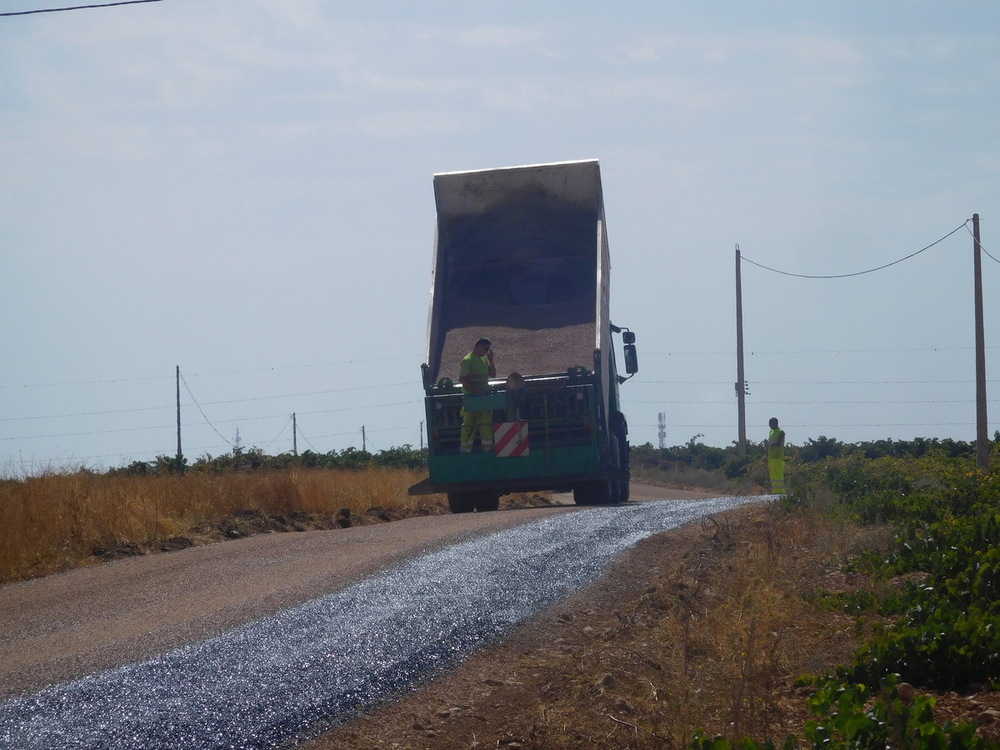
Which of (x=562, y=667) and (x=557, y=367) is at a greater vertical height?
(x=557, y=367)

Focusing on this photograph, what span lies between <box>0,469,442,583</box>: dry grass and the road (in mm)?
758

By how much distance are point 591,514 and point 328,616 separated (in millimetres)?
5448

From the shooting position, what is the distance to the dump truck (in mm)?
14031

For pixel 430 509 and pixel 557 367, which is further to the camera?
pixel 430 509

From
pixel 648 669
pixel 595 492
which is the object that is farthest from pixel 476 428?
pixel 648 669

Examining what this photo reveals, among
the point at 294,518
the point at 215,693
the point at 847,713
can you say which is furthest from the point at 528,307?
the point at 847,713

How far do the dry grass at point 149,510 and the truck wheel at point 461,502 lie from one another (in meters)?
0.59

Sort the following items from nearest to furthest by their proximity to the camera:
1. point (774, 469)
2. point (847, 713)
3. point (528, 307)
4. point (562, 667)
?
point (847, 713)
point (562, 667)
point (528, 307)
point (774, 469)

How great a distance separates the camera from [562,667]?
5531mm

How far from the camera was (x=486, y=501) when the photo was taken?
15.4 meters

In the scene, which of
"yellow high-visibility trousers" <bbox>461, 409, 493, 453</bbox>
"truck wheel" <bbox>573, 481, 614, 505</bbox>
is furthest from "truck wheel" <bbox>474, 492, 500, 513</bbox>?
"yellow high-visibility trousers" <bbox>461, 409, 493, 453</bbox>

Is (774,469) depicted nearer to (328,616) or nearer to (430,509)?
(430,509)

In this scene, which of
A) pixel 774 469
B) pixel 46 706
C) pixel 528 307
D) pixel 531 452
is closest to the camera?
pixel 46 706

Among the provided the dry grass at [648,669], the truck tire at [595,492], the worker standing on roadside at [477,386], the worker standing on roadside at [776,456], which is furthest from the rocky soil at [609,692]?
the worker standing on roadside at [776,456]
